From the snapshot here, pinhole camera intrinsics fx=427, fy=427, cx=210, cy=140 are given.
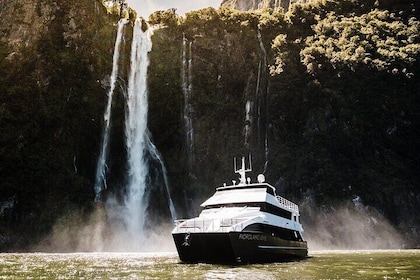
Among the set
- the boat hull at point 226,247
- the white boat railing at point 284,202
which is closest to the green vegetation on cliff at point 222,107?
the white boat railing at point 284,202

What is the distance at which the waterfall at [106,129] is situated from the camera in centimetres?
5591

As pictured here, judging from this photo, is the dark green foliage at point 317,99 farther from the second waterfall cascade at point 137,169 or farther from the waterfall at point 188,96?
the second waterfall cascade at point 137,169

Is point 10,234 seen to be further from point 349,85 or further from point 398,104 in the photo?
point 398,104

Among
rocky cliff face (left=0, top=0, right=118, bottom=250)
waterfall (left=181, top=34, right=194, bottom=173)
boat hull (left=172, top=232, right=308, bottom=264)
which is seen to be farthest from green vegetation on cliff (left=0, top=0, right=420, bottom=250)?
boat hull (left=172, top=232, right=308, bottom=264)

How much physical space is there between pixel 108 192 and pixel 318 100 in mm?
31752

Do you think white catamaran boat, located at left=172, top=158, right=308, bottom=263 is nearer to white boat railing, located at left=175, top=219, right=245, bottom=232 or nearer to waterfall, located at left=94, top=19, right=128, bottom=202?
white boat railing, located at left=175, top=219, right=245, bottom=232

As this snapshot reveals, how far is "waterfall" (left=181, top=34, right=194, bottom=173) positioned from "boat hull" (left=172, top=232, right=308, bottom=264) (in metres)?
36.5

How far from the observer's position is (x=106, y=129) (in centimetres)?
6041

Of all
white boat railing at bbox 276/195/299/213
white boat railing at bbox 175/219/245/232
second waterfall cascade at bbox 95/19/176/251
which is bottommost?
white boat railing at bbox 175/219/245/232

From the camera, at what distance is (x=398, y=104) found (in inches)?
2295

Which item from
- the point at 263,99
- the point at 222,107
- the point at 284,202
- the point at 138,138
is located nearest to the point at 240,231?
the point at 284,202

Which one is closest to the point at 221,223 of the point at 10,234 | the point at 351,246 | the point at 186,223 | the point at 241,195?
the point at 186,223

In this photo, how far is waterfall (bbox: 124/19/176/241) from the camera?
5383cm

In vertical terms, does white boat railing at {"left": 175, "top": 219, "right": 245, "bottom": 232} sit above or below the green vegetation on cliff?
below
